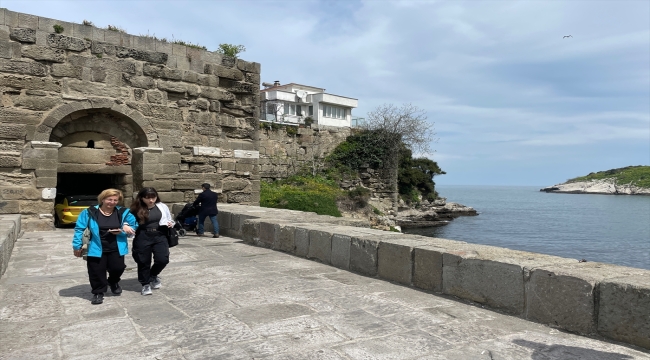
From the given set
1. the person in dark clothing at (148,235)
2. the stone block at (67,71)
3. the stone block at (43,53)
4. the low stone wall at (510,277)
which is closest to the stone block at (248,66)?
the stone block at (67,71)

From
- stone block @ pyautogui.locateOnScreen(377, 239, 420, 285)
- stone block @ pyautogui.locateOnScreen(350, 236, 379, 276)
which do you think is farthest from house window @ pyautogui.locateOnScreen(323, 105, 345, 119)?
stone block @ pyautogui.locateOnScreen(377, 239, 420, 285)

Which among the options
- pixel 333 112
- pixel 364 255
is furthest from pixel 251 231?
pixel 333 112

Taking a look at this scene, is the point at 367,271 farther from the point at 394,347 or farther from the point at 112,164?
the point at 112,164

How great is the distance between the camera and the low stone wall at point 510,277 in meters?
3.62

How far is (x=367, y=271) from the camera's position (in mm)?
6066

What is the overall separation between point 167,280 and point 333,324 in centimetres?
265

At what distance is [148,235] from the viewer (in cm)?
512

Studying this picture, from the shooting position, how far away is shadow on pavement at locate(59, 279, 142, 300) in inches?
198

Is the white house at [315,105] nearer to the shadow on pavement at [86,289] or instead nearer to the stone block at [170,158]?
the stone block at [170,158]

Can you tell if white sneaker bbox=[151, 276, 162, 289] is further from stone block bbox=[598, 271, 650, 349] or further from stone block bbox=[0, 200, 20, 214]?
stone block bbox=[0, 200, 20, 214]

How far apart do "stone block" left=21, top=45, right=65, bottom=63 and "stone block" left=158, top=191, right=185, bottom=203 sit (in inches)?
144

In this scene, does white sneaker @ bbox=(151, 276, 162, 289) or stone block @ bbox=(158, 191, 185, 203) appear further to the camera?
stone block @ bbox=(158, 191, 185, 203)

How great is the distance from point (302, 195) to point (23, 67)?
13.5 meters

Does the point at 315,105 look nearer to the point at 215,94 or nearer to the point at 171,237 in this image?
the point at 215,94
